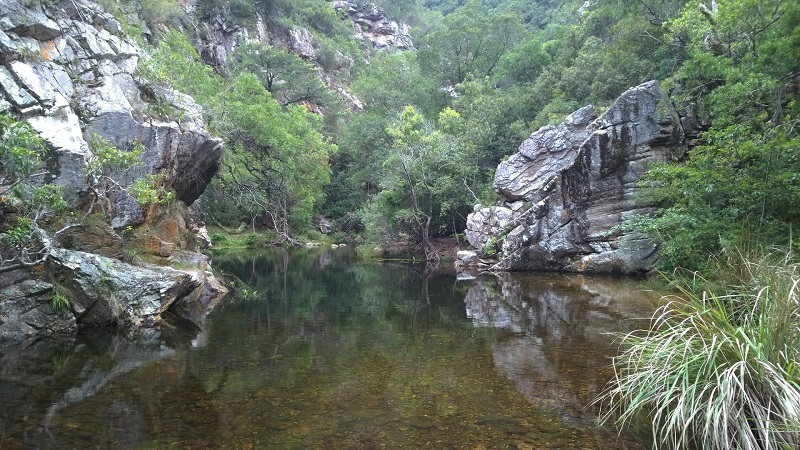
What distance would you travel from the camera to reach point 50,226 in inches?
416

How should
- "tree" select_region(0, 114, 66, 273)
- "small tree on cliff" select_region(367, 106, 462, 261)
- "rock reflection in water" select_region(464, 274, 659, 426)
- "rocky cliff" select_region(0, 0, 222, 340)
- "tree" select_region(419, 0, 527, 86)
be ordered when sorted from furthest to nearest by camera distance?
"tree" select_region(419, 0, 527, 86)
"small tree on cliff" select_region(367, 106, 462, 261)
"rocky cliff" select_region(0, 0, 222, 340)
"tree" select_region(0, 114, 66, 273)
"rock reflection in water" select_region(464, 274, 659, 426)

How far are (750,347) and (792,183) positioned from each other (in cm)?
608

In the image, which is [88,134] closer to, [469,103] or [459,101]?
[469,103]

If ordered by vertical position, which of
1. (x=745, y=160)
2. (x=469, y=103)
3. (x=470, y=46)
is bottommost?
(x=745, y=160)

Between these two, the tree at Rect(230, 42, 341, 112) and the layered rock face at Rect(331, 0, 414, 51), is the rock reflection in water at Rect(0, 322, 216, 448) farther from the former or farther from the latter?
the layered rock face at Rect(331, 0, 414, 51)

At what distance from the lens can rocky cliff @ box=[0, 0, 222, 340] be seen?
9.98m

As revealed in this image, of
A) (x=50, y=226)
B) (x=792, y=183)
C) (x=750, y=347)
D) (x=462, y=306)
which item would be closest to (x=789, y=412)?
(x=750, y=347)

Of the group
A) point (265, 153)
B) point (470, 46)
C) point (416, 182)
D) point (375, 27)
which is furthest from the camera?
point (375, 27)

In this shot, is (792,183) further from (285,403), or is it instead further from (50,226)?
(50,226)

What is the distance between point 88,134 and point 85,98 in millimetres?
1227

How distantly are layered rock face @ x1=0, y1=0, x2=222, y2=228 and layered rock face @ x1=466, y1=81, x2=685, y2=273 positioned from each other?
43.3ft

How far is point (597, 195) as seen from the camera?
19.7m

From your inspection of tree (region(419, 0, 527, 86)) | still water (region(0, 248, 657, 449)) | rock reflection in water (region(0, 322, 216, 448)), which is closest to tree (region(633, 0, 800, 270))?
still water (region(0, 248, 657, 449))

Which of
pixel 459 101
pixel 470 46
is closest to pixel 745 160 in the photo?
pixel 459 101
